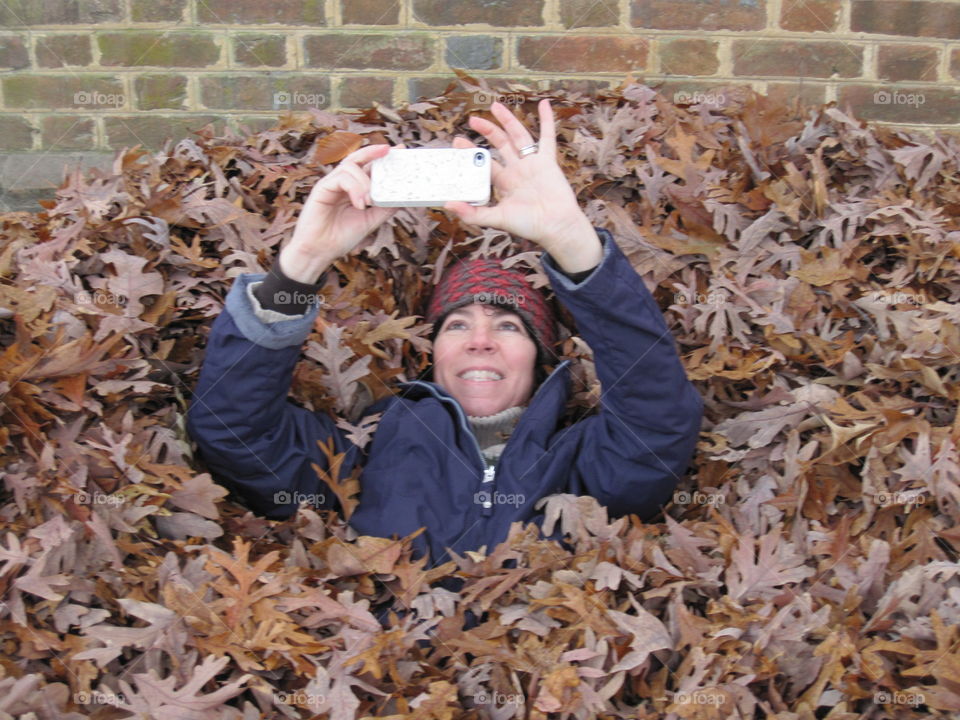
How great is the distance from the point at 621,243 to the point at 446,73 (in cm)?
123

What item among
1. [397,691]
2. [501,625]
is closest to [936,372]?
[501,625]

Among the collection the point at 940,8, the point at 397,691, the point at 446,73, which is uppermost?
the point at 940,8

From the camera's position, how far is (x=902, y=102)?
3.46 metres

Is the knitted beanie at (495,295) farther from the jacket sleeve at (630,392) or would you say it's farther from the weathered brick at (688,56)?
the weathered brick at (688,56)

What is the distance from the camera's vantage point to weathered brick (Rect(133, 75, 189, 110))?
3.46m

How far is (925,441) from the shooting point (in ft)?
6.89

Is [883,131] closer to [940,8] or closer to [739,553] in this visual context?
[940,8]

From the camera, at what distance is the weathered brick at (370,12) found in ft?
11.1
